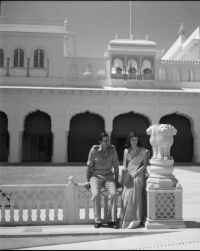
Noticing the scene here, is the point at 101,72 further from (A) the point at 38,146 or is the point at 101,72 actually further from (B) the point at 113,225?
(B) the point at 113,225

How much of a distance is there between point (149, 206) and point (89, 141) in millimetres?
14757

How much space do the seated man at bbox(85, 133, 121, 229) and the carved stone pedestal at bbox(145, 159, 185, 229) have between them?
0.54 meters

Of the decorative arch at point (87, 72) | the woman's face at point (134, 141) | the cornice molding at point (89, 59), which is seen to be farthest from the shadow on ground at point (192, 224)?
the cornice molding at point (89, 59)

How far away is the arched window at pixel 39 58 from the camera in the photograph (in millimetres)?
19622

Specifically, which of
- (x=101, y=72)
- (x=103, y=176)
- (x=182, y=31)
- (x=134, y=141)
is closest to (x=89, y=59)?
(x=101, y=72)

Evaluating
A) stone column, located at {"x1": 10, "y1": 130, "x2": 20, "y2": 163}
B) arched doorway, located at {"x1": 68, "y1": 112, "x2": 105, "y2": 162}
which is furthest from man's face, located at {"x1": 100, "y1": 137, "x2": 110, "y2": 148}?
stone column, located at {"x1": 10, "y1": 130, "x2": 20, "y2": 163}

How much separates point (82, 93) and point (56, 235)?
1483 centimetres

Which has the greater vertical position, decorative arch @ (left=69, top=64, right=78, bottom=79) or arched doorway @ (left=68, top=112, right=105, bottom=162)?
decorative arch @ (left=69, top=64, right=78, bottom=79)

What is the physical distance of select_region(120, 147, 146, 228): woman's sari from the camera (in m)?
4.96

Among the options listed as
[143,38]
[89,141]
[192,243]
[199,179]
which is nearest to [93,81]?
[89,141]

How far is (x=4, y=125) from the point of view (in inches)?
763

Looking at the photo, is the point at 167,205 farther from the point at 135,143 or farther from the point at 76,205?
the point at 76,205

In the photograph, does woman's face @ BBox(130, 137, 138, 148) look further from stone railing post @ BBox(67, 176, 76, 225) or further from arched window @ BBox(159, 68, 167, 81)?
arched window @ BBox(159, 68, 167, 81)

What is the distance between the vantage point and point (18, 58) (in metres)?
19.5
